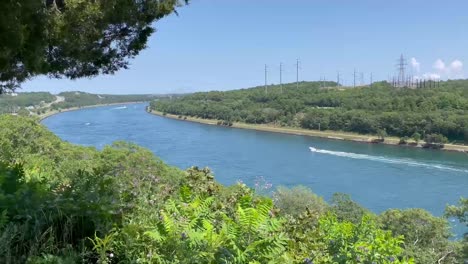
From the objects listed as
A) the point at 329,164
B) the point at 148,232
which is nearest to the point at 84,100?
the point at 329,164

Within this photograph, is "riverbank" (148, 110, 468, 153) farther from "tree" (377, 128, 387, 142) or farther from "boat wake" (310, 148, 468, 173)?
"boat wake" (310, 148, 468, 173)

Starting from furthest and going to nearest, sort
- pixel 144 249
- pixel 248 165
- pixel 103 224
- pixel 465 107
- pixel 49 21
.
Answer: pixel 465 107 < pixel 248 165 < pixel 49 21 < pixel 103 224 < pixel 144 249

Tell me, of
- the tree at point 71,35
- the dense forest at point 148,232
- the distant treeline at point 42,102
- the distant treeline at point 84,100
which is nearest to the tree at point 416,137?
the dense forest at point 148,232

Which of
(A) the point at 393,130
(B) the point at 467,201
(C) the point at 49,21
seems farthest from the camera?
(A) the point at 393,130

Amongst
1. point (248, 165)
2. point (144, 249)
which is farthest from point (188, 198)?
point (248, 165)

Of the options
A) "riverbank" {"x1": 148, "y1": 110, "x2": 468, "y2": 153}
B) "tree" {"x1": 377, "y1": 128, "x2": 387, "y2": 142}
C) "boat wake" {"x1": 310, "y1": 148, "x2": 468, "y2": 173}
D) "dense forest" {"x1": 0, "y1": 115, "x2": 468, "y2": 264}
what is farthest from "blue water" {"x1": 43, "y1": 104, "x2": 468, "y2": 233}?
"dense forest" {"x1": 0, "y1": 115, "x2": 468, "y2": 264}

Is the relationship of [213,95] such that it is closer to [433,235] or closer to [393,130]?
[393,130]

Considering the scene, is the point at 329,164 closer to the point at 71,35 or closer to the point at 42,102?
the point at 71,35
